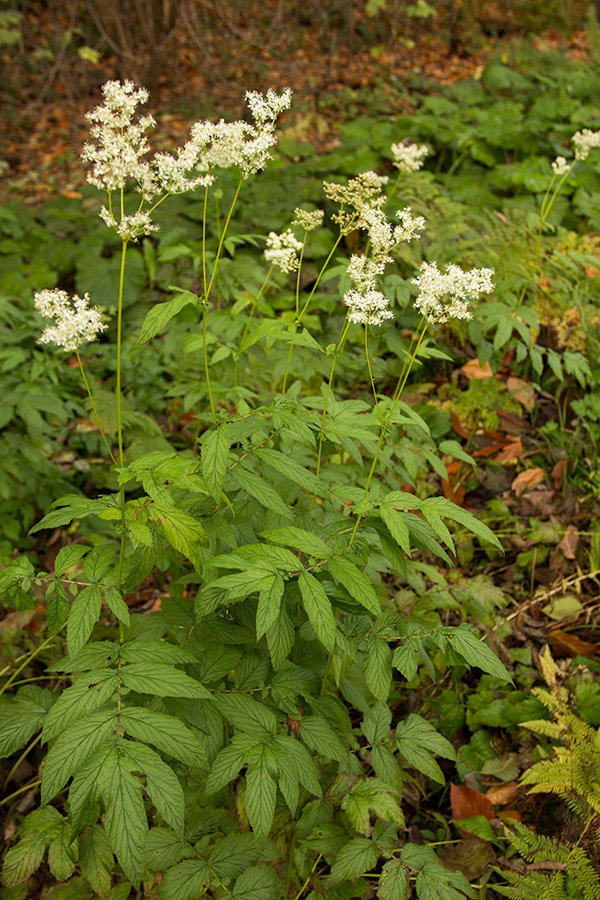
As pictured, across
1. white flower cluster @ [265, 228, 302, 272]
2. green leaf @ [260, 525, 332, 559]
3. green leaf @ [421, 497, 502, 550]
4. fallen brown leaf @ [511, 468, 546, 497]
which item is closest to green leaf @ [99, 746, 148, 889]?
green leaf @ [260, 525, 332, 559]

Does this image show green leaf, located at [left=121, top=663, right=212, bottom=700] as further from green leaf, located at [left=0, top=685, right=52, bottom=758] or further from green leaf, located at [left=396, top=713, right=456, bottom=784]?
green leaf, located at [left=396, top=713, right=456, bottom=784]

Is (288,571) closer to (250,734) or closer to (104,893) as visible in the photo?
(250,734)

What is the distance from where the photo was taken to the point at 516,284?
11.9 feet

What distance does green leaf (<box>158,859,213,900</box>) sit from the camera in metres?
1.70

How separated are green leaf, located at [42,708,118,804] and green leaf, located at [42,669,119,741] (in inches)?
1.8

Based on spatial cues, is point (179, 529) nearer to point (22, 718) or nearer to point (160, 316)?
point (160, 316)

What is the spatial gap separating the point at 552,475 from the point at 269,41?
10111 mm

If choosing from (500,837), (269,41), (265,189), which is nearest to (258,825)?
(500,837)

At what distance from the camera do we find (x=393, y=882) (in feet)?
5.68

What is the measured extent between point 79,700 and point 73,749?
4.8 inches

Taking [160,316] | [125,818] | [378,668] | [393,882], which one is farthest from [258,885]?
[160,316]

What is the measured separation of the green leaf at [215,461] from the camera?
172 cm

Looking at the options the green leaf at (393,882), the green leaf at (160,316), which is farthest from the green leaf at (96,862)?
the green leaf at (160,316)

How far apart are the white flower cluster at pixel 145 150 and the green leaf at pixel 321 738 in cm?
154
